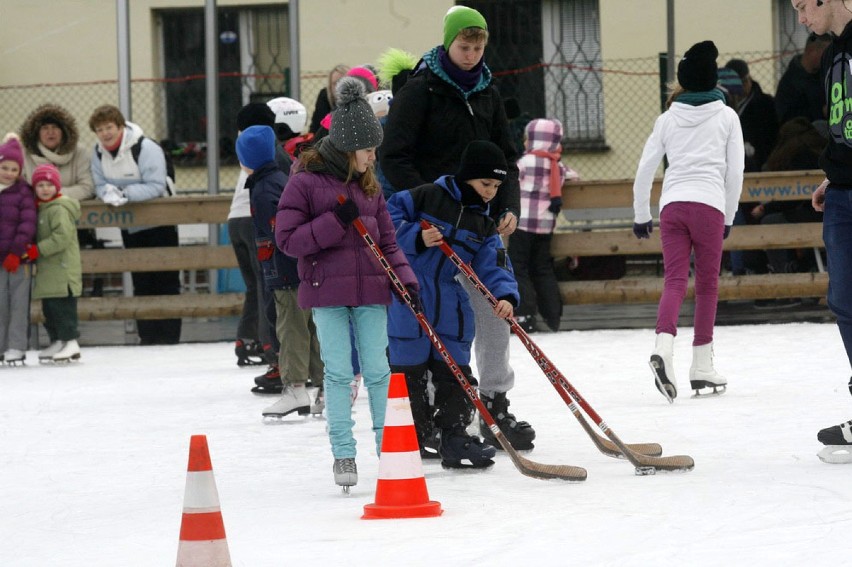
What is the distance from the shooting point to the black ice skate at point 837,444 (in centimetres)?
519

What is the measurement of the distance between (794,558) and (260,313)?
5.04 m

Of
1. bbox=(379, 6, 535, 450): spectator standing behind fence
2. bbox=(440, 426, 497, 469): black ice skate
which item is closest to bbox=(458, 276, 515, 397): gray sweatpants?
bbox=(379, 6, 535, 450): spectator standing behind fence

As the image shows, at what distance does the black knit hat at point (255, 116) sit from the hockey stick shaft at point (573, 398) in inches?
104

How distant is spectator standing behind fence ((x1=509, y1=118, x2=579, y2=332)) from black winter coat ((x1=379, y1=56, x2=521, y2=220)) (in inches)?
198

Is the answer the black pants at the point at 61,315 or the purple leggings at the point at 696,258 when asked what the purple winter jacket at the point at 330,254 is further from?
the black pants at the point at 61,315

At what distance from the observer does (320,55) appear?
16.5 meters

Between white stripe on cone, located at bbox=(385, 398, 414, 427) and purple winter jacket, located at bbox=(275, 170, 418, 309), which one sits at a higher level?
purple winter jacket, located at bbox=(275, 170, 418, 309)

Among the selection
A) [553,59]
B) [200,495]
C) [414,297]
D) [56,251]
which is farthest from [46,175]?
[553,59]

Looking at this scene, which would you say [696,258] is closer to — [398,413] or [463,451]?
[463,451]

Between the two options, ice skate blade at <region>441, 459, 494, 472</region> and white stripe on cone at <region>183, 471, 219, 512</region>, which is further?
ice skate blade at <region>441, 459, 494, 472</region>

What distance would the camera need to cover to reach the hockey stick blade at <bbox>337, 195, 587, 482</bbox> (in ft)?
16.6

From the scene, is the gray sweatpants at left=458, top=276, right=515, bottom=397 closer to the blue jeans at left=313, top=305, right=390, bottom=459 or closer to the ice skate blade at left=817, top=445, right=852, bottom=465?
the blue jeans at left=313, top=305, right=390, bottom=459

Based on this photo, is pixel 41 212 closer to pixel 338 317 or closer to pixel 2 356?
pixel 2 356

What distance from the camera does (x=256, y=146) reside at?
24.1ft
